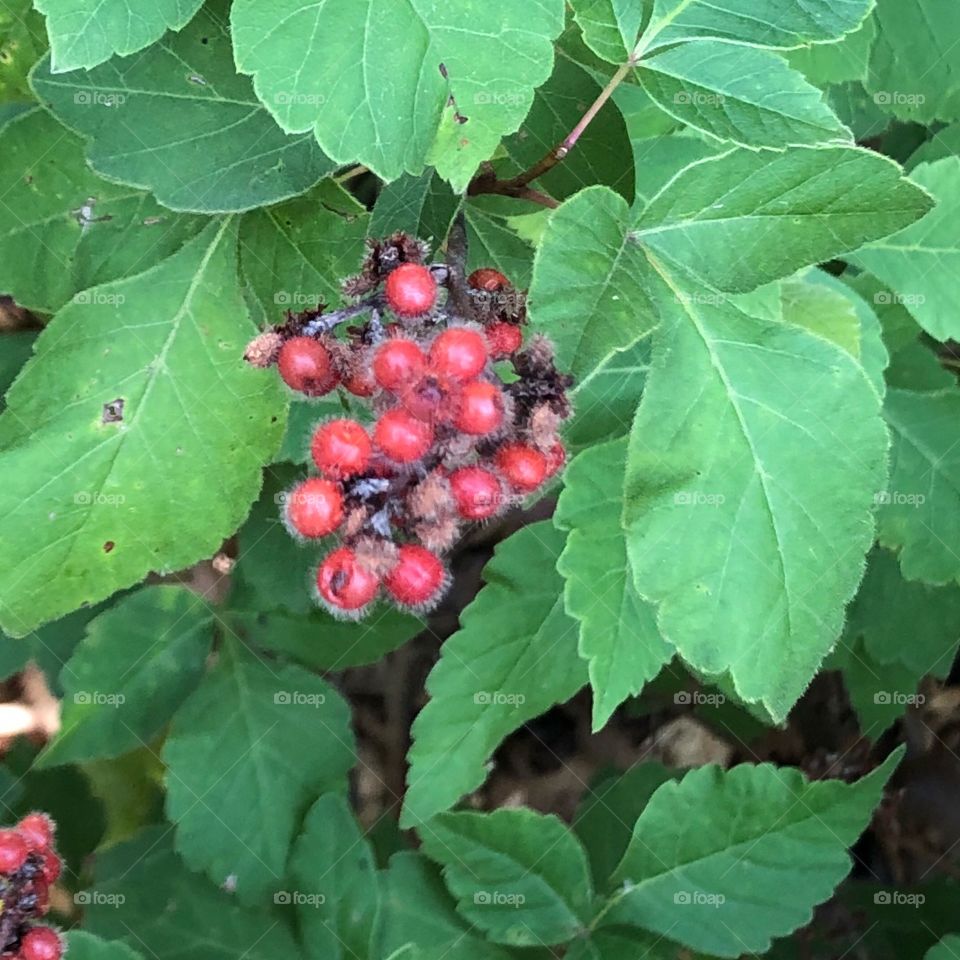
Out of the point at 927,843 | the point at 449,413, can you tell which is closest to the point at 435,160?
the point at 449,413

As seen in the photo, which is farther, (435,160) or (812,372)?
(812,372)

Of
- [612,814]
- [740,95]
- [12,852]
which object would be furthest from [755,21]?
[612,814]

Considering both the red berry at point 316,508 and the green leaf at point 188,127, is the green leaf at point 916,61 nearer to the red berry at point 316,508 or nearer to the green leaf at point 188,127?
the green leaf at point 188,127

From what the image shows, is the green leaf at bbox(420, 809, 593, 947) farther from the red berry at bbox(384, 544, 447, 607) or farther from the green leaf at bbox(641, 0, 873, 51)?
the green leaf at bbox(641, 0, 873, 51)

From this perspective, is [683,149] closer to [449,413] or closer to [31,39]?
[449,413]

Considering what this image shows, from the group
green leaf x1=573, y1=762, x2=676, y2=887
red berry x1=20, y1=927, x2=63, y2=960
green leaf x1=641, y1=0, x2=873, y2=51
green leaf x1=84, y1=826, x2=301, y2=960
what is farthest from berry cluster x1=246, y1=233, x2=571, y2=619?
green leaf x1=573, y1=762, x2=676, y2=887

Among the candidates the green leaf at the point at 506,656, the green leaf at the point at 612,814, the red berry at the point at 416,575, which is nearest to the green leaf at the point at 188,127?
the red berry at the point at 416,575

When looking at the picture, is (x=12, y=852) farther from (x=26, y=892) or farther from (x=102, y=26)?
(x=102, y=26)
